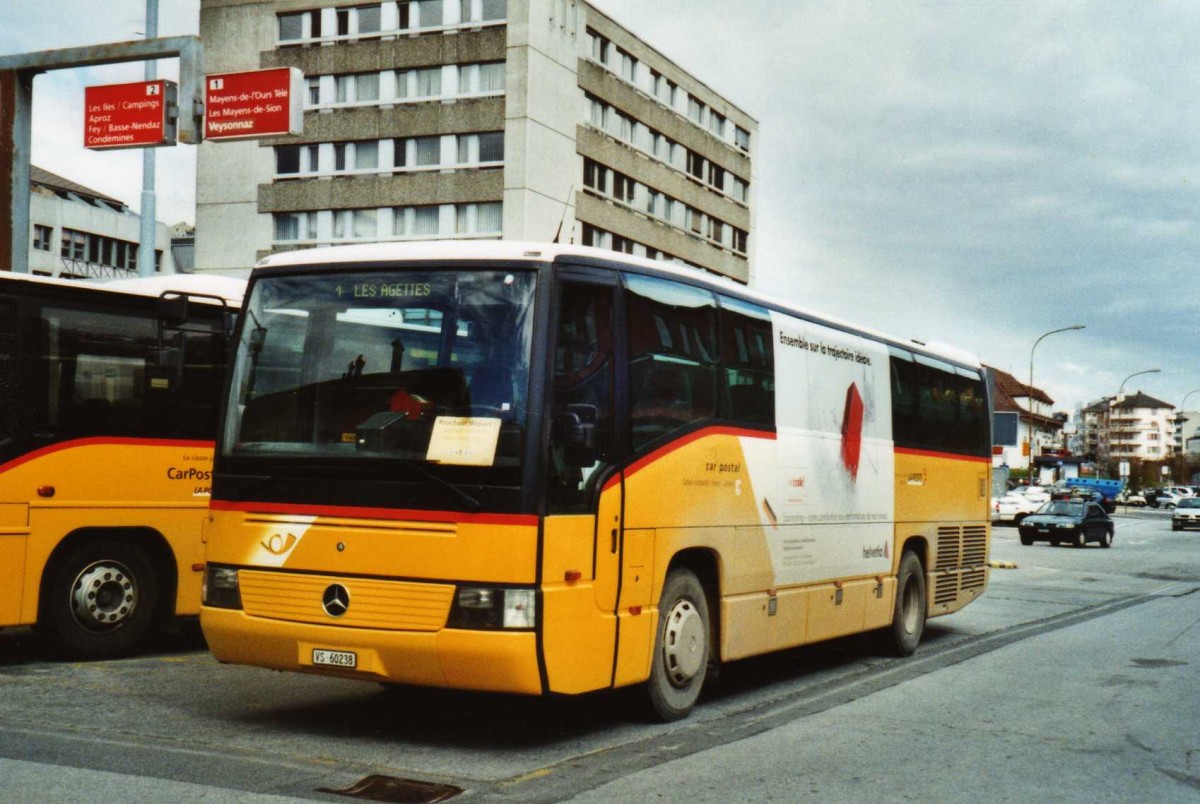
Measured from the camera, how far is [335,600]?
795 centimetres

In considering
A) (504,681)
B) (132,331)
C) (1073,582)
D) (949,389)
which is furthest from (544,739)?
(1073,582)

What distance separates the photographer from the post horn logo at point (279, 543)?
8148 mm

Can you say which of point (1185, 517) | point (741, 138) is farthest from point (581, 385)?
point (741, 138)

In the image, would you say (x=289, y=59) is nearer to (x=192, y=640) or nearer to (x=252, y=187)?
(x=252, y=187)

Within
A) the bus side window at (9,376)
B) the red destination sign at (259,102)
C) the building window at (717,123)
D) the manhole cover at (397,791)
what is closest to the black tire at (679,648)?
the manhole cover at (397,791)

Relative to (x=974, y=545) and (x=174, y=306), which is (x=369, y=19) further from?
(x=174, y=306)

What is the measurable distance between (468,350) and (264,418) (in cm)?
139

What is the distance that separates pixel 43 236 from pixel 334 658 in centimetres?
8629

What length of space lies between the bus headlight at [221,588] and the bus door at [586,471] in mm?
1986

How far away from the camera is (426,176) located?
5775 cm

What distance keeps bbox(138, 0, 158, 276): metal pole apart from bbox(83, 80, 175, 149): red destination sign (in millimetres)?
1830

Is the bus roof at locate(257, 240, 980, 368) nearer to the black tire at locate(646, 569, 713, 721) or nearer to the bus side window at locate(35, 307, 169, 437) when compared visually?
the black tire at locate(646, 569, 713, 721)

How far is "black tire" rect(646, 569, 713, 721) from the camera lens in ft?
29.1

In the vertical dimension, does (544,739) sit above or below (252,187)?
below
